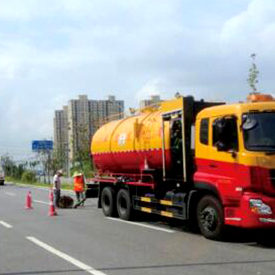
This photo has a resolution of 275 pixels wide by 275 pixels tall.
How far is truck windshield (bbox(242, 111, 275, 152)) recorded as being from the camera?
10.8 meters

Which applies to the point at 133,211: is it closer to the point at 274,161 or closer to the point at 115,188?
the point at 115,188

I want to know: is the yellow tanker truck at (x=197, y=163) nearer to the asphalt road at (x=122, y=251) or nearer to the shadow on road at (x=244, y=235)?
the shadow on road at (x=244, y=235)

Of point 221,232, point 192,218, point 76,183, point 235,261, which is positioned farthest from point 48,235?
point 76,183

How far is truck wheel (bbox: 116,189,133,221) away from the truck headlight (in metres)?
6.06

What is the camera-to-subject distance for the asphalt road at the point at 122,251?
8844 millimetres

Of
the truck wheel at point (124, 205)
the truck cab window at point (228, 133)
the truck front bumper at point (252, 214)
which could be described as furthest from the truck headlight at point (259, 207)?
the truck wheel at point (124, 205)

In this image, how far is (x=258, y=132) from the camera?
35.7 ft

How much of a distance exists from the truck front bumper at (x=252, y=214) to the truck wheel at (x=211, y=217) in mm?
564

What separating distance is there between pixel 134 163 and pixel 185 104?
10.5 ft

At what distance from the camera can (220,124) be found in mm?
11195

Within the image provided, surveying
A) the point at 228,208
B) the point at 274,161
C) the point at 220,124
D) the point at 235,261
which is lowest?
the point at 235,261

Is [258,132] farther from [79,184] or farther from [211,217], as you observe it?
[79,184]

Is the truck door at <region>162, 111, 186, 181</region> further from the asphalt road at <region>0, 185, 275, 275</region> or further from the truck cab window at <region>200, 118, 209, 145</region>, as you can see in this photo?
the asphalt road at <region>0, 185, 275, 275</region>

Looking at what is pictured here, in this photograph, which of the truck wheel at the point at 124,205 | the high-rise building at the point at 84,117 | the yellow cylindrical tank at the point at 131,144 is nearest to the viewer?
the yellow cylindrical tank at the point at 131,144
